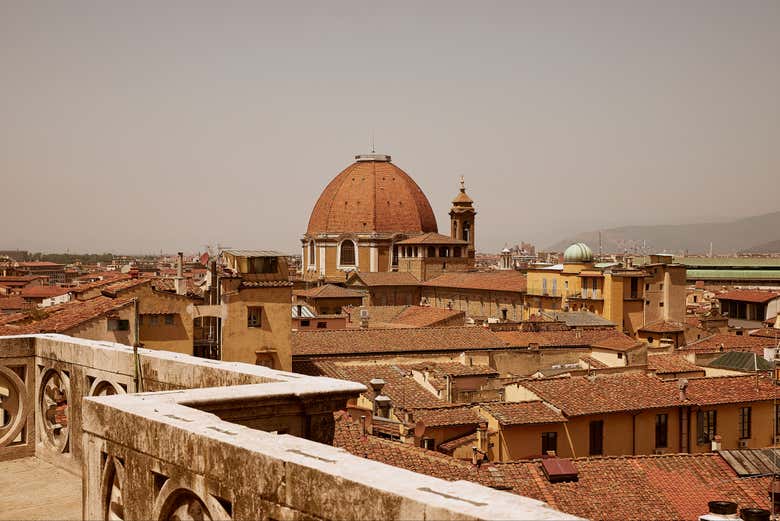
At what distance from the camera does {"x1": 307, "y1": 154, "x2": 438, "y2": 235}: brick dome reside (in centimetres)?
8088

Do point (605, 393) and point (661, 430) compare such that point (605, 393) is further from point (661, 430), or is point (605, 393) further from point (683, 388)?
point (683, 388)

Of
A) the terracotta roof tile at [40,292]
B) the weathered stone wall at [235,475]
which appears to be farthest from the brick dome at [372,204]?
the weathered stone wall at [235,475]

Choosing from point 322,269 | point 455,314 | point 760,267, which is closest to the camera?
point 455,314

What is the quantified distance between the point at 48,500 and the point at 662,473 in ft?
43.4

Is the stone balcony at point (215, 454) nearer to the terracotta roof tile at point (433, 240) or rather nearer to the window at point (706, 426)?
the window at point (706, 426)

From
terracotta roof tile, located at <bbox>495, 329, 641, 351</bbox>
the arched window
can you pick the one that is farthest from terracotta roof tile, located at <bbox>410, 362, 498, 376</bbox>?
the arched window

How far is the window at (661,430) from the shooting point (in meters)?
22.5

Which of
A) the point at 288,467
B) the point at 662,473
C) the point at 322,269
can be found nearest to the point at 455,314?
the point at 662,473

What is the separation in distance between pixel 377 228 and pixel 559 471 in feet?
213

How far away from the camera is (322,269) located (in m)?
80.3

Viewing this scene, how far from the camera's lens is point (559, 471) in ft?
51.2

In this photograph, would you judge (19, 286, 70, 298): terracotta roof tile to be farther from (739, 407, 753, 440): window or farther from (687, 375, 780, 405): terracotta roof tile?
(739, 407, 753, 440): window

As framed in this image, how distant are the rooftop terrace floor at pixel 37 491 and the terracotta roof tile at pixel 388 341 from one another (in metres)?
23.6

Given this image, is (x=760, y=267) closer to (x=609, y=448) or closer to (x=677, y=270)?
(x=677, y=270)
